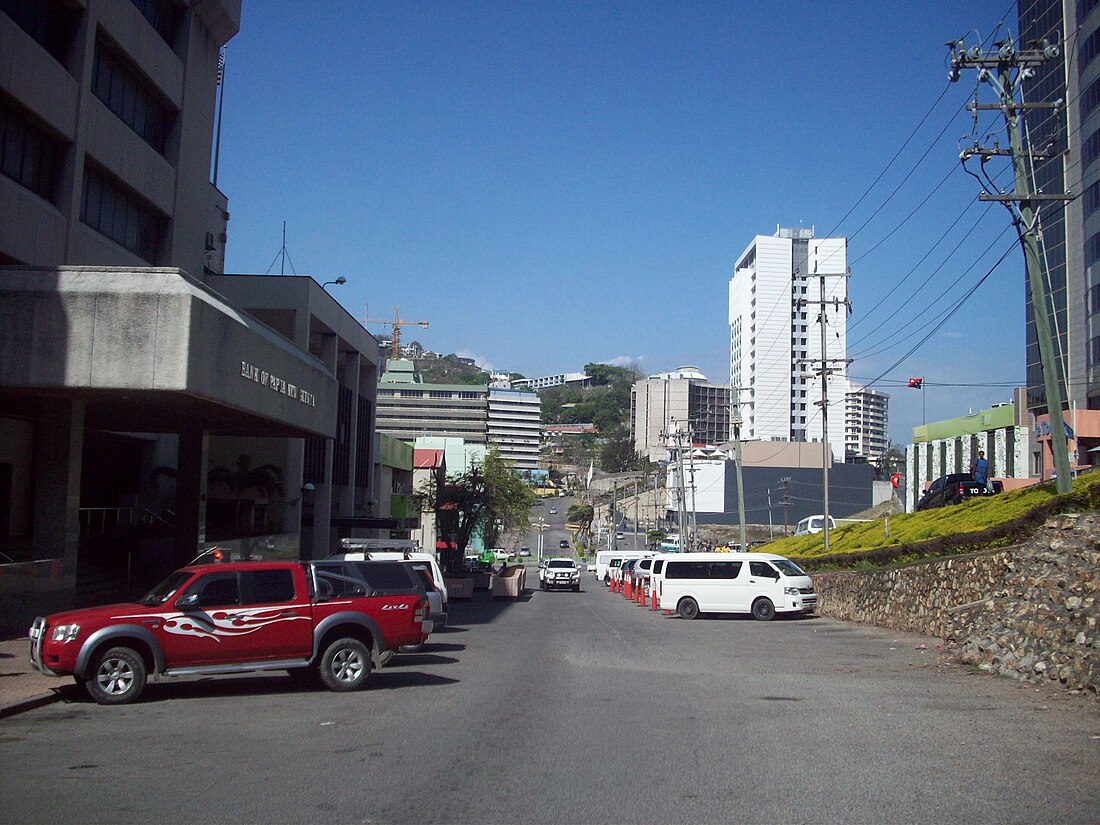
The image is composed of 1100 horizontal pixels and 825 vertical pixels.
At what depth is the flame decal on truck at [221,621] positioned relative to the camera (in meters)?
13.4

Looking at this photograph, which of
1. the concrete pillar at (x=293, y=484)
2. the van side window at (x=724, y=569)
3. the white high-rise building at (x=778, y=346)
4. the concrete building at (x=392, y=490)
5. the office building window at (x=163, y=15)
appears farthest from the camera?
the white high-rise building at (x=778, y=346)

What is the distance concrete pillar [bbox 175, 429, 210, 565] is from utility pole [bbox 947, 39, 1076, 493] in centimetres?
2170

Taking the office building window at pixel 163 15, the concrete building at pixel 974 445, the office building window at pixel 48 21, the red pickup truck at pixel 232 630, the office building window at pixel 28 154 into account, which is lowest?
the red pickup truck at pixel 232 630

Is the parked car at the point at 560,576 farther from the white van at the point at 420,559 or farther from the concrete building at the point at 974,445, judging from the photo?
the white van at the point at 420,559

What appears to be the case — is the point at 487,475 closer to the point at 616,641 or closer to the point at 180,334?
the point at 616,641

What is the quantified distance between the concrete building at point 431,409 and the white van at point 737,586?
153 metres

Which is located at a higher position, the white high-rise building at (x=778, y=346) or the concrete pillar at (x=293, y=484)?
the white high-rise building at (x=778, y=346)

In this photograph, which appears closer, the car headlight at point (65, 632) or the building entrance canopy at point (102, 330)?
the car headlight at point (65, 632)

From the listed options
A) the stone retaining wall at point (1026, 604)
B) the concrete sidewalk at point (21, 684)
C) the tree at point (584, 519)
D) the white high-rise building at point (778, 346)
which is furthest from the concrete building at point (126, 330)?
the tree at point (584, 519)

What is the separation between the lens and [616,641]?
76.7 feet

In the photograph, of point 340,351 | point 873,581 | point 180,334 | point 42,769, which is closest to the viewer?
point 42,769

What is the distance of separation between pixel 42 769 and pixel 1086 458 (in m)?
51.8

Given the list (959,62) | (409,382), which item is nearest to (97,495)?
(959,62)

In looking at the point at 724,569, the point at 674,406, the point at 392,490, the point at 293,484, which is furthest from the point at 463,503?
the point at 674,406
